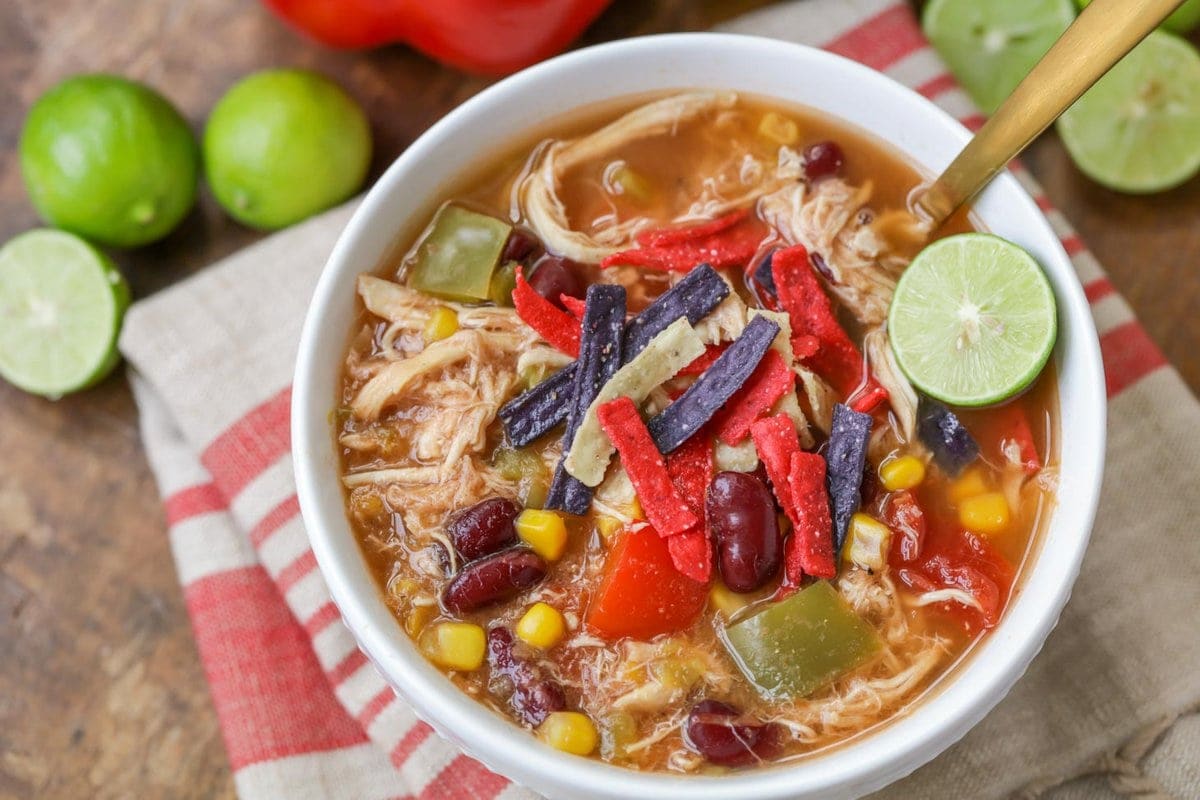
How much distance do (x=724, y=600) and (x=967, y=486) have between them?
72cm

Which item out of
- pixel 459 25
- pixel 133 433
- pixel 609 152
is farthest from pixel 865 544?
pixel 133 433

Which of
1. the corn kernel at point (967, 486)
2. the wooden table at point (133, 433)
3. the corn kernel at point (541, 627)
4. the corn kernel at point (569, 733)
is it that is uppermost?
the corn kernel at point (967, 486)

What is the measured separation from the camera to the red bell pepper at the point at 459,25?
371 cm

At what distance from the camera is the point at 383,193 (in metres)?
2.98

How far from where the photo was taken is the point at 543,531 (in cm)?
Answer: 281

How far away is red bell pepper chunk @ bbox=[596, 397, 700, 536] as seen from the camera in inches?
108

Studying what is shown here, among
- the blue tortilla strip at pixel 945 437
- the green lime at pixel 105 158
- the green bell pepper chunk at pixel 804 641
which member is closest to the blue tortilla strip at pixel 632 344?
the blue tortilla strip at pixel 945 437

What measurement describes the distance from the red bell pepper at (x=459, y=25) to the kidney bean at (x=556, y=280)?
1.11 m

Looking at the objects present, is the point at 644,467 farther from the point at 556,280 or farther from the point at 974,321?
the point at 974,321

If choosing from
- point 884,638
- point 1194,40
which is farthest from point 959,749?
point 1194,40

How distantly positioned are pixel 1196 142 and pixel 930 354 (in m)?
1.57

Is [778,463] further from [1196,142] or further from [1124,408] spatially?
[1196,142]

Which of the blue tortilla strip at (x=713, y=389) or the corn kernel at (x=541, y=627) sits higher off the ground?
the blue tortilla strip at (x=713, y=389)

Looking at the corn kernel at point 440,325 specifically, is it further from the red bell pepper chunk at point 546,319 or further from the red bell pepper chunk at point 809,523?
the red bell pepper chunk at point 809,523
